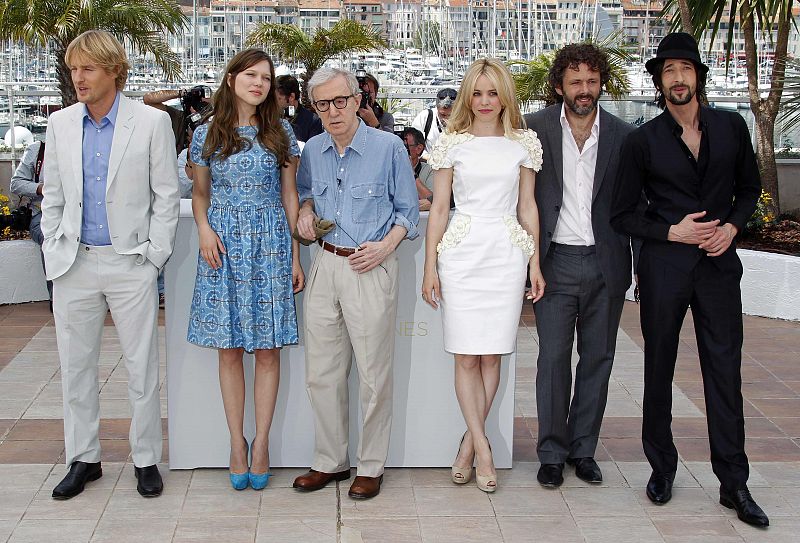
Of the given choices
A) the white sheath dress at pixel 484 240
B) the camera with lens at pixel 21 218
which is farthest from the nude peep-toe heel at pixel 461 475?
the camera with lens at pixel 21 218

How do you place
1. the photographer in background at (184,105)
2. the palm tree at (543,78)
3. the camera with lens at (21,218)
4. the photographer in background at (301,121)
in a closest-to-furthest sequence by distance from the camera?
the photographer in background at (184,105) → the photographer in background at (301,121) → the camera with lens at (21,218) → the palm tree at (543,78)

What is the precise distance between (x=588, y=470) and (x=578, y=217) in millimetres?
1112

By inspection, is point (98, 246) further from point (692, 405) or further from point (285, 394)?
point (692, 405)

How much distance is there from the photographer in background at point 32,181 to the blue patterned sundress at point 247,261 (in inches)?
155

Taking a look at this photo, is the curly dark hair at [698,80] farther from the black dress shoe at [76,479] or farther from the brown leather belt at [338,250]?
the black dress shoe at [76,479]

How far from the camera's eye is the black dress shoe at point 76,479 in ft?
15.0

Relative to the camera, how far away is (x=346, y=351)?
4625 millimetres

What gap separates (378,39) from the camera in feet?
57.8

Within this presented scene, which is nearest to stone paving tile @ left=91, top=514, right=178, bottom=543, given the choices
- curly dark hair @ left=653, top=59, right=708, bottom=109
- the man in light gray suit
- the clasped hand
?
the man in light gray suit

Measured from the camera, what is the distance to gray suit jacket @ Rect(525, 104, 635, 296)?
459cm

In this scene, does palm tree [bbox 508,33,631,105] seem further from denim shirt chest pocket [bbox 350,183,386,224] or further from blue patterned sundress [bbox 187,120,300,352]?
blue patterned sundress [bbox 187,120,300,352]

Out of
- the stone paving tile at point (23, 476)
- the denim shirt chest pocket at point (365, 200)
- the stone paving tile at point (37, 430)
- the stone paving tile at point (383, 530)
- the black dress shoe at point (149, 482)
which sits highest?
the denim shirt chest pocket at point (365, 200)

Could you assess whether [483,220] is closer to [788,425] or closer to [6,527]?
[6,527]

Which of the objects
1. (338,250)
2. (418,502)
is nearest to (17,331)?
(338,250)
